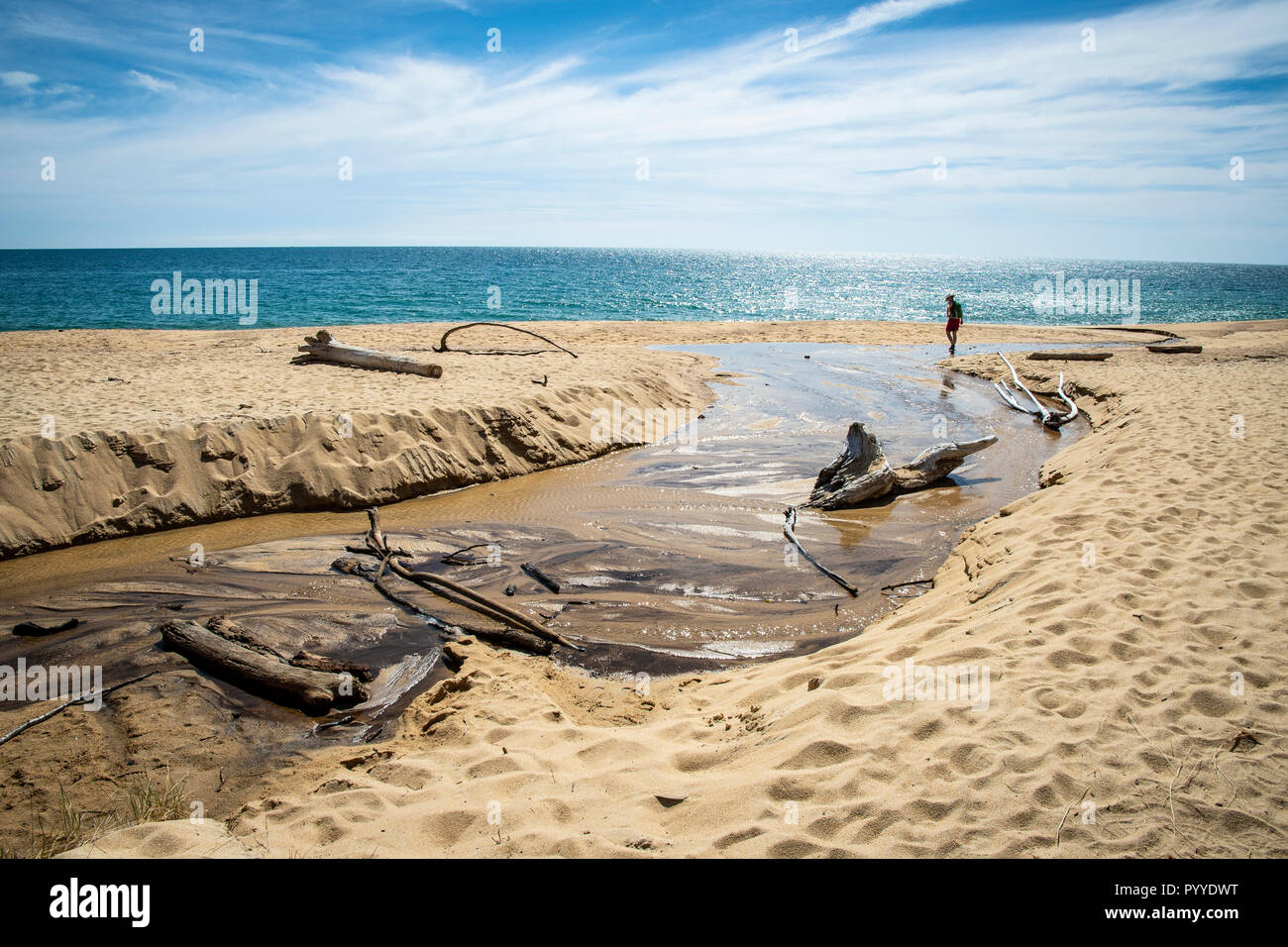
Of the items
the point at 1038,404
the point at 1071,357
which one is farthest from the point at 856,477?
the point at 1071,357

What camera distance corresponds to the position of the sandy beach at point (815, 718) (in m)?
2.78

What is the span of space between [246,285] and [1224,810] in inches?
2190

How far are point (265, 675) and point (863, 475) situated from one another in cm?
708

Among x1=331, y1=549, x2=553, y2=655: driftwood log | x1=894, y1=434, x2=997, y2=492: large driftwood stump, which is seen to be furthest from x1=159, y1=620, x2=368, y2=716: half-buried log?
x1=894, y1=434, x2=997, y2=492: large driftwood stump

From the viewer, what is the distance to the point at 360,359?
1246 cm

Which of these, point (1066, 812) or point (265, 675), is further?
point (265, 675)

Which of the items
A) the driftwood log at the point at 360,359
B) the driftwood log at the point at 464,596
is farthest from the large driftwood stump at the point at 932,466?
the driftwood log at the point at 360,359

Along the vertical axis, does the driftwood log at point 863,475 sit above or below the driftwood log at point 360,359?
below

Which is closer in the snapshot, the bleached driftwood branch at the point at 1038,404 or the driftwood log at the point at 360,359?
the driftwood log at the point at 360,359

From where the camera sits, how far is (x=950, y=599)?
18.1 ft

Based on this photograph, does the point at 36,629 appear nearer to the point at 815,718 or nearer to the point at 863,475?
the point at 815,718

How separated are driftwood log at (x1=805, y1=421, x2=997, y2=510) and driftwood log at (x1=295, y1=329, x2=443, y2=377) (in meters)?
7.31

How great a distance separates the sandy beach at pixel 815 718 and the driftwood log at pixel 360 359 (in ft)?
12.4

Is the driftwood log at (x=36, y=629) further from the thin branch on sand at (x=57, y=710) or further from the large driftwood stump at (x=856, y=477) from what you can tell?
the large driftwood stump at (x=856, y=477)
